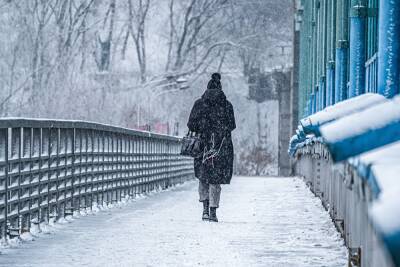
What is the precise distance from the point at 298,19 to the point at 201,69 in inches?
Result: 652

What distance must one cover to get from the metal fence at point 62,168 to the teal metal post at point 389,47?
11.7 ft

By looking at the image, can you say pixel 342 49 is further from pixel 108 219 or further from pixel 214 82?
pixel 108 219

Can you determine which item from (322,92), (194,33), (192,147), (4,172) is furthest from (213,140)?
(194,33)

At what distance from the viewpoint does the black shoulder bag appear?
1484 centimetres

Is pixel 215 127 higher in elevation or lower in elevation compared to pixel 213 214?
higher

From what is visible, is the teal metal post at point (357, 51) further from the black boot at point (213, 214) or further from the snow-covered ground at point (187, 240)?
the black boot at point (213, 214)

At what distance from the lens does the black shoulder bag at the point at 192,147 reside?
48.7 feet

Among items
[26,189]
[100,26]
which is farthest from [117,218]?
[100,26]

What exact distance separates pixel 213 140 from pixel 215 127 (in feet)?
0.60

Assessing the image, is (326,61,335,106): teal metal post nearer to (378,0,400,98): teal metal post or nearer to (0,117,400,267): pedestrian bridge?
(0,117,400,267): pedestrian bridge

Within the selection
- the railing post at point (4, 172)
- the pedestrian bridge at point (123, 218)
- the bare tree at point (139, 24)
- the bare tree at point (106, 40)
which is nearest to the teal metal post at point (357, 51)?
the pedestrian bridge at point (123, 218)

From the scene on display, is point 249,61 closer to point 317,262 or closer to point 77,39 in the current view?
point 77,39

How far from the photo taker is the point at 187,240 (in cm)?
1159

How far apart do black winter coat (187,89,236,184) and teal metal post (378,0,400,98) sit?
4.40m
